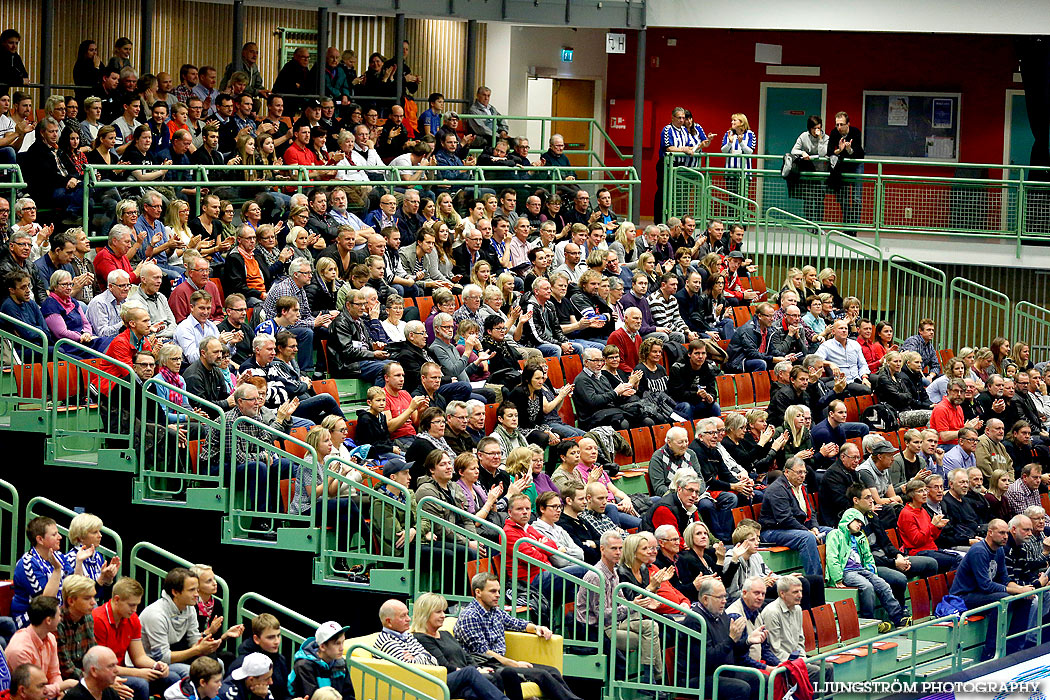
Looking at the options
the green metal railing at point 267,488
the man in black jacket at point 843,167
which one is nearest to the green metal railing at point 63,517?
the green metal railing at point 267,488

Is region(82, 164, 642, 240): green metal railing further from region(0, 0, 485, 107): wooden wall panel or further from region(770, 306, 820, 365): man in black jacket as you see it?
region(0, 0, 485, 107): wooden wall panel

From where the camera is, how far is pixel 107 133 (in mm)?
13602

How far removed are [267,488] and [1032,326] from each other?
42.4 ft

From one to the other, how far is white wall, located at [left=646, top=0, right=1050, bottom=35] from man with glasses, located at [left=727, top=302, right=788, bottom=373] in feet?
21.4

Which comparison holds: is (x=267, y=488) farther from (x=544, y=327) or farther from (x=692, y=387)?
(x=692, y=387)

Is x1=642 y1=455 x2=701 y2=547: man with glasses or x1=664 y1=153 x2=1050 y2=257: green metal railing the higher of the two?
x1=664 y1=153 x2=1050 y2=257: green metal railing

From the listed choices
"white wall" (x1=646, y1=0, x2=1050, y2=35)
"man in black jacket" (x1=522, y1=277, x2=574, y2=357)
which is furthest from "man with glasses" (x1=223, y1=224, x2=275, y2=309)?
"white wall" (x1=646, y1=0, x2=1050, y2=35)

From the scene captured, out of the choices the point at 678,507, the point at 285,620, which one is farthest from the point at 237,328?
the point at 678,507

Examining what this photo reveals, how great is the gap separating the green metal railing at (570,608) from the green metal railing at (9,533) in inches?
121

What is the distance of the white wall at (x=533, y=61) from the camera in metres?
22.2

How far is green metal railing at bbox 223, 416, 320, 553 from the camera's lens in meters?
10.3

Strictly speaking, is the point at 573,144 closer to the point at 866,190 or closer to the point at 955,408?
the point at 866,190

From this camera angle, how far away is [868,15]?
20.7 m

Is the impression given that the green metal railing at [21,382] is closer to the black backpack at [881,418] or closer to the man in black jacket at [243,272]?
the man in black jacket at [243,272]
